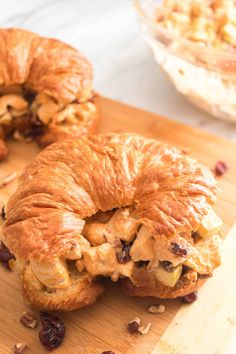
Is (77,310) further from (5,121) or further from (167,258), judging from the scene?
(5,121)

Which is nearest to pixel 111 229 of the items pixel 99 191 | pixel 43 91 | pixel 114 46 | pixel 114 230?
pixel 114 230

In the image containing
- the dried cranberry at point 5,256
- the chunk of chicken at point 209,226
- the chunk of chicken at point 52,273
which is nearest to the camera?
the chunk of chicken at point 52,273

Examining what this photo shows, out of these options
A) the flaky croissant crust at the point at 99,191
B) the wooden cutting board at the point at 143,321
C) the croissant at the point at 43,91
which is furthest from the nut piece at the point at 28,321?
the croissant at the point at 43,91

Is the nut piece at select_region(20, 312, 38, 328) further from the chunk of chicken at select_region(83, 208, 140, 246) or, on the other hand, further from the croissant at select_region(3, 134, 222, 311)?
the chunk of chicken at select_region(83, 208, 140, 246)

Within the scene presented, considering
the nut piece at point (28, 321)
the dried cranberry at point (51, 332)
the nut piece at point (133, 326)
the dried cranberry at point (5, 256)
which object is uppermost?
the dried cranberry at point (5, 256)

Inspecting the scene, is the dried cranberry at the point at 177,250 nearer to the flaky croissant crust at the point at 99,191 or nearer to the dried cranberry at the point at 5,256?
the flaky croissant crust at the point at 99,191

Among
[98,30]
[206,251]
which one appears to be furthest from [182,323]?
[98,30]
